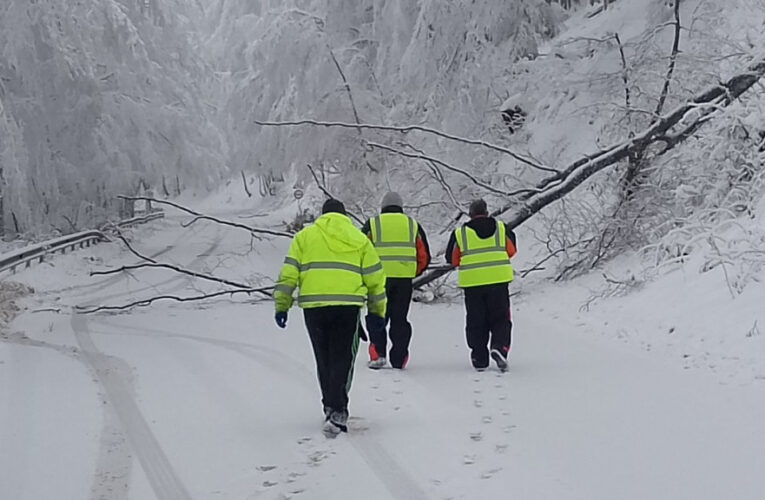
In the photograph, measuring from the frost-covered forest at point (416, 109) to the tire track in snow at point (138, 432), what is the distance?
5.99 meters

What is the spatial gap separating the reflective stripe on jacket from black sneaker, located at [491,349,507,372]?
2179mm

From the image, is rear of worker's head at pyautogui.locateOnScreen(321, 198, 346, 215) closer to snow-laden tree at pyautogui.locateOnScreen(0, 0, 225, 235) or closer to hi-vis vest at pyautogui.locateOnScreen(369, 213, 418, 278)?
hi-vis vest at pyautogui.locateOnScreen(369, 213, 418, 278)

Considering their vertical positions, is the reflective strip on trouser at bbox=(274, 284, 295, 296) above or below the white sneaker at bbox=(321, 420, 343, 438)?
above

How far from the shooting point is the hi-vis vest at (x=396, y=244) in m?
8.16

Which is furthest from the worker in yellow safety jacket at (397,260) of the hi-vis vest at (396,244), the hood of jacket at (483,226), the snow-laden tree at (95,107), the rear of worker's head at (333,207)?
the snow-laden tree at (95,107)

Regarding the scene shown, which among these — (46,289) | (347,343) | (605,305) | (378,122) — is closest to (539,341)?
(605,305)

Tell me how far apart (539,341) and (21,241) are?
17.5 meters

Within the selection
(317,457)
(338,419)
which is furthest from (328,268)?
(317,457)

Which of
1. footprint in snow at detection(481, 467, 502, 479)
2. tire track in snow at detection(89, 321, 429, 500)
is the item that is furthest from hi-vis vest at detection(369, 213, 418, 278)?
footprint in snow at detection(481, 467, 502, 479)

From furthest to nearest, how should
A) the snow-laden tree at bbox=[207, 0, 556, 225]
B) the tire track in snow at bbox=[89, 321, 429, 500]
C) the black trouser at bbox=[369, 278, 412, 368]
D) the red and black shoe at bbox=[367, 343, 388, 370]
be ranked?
the snow-laden tree at bbox=[207, 0, 556, 225]
the red and black shoe at bbox=[367, 343, 388, 370]
the black trouser at bbox=[369, 278, 412, 368]
the tire track in snow at bbox=[89, 321, 429, 500]

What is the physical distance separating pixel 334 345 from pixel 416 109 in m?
13.0

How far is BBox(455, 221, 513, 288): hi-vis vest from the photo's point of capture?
8141 millimetres

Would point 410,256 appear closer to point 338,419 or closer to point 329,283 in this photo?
point 329,283

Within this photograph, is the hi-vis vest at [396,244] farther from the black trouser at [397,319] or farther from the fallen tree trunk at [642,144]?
the fallen tree trunk at [642,144]
